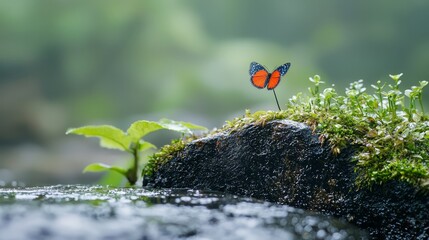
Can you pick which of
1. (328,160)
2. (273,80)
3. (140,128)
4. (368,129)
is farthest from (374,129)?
(140,128)

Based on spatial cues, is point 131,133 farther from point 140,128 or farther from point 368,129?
point 368,129

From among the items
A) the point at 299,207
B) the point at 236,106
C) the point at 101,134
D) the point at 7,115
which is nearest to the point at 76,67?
the point at 7,115

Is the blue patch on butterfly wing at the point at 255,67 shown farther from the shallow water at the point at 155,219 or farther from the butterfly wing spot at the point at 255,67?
the shallow water at the point at 155,219

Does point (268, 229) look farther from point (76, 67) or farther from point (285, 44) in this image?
point (76, 67)

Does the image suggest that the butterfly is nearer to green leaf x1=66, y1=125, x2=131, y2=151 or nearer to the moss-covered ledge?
the moss-covered ledge

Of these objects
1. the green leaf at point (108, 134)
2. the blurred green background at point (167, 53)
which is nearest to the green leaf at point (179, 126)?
the green leaf at point (108, 134)

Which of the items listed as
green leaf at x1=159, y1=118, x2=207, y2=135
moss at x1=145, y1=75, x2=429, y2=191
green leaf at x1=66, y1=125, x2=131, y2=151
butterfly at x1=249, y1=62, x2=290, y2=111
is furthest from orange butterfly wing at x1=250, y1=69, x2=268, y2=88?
green leaf at x1=66, y1=125, x2=131, y2=151

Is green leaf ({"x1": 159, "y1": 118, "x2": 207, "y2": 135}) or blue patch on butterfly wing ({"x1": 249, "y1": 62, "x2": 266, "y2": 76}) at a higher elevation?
blue patch on butterfly wing ({"x1": 249, "y1": 62, "x2": 266, "y2": 76})
